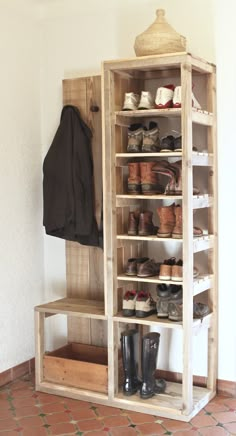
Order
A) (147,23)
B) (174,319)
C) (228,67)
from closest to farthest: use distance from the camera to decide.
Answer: (174,319)
(228,67)
(147,23)

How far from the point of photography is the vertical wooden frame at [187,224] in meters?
3.01

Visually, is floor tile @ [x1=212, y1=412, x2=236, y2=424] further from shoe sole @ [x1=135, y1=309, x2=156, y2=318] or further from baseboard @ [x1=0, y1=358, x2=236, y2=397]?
shoe sole @ [x1=135, y1=309, x2=156, y2=318]

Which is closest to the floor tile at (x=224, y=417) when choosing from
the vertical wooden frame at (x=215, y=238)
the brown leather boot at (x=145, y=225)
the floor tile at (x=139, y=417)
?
the vertical wooden frame at (x=215, y=238)

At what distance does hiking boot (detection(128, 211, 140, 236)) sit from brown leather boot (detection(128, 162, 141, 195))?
0.13 metres

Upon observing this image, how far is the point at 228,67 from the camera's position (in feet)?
11.0

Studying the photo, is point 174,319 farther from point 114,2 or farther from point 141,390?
point 114,2

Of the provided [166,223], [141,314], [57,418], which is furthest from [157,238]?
[57,418]

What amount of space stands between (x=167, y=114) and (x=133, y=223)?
2.15 feet

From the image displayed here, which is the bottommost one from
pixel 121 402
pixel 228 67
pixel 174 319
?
pixel 121 402

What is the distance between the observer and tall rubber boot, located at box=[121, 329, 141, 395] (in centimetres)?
331

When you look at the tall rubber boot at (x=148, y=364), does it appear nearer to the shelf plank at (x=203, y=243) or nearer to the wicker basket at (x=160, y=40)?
the shelf plank at (x=203, y=243)

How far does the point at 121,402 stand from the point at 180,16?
2277 mm

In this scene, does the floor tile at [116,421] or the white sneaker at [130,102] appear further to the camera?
the white sneaker at [130,102]

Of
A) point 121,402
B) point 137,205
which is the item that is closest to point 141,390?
point 121,402
